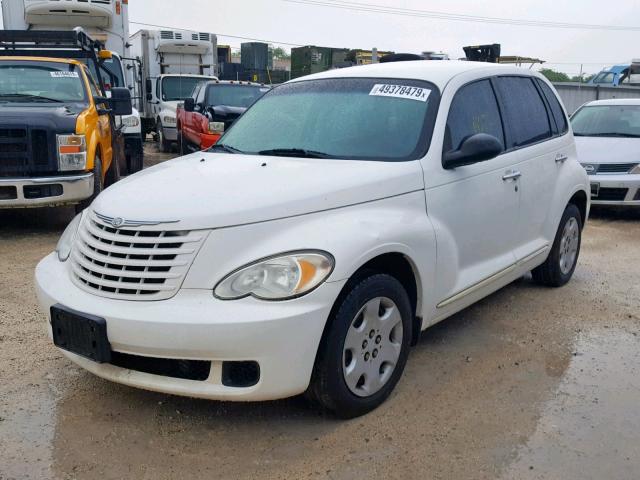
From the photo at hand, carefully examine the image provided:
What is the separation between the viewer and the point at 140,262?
3.01 m

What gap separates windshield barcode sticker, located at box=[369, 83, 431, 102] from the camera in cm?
404

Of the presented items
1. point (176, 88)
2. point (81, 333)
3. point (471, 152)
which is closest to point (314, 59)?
point (176, 88)

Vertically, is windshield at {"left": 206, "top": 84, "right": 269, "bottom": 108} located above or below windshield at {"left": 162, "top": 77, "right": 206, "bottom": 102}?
above

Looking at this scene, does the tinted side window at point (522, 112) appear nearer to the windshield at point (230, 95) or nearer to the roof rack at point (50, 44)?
the roof rack at point (50, 44)

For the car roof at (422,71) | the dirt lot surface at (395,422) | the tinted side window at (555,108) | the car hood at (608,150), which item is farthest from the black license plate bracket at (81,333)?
the car hood at (608,150)

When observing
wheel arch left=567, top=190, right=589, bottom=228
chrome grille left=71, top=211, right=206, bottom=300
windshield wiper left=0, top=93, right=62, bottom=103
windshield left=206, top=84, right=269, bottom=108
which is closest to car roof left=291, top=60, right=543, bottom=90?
wheel arch left=567, top=190, right=589, bottom=228

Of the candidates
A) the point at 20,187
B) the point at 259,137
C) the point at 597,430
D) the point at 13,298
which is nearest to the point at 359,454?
the point at 597,430

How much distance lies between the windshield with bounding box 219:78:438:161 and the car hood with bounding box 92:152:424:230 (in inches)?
6.0

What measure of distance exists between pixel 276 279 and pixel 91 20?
39.9 feet

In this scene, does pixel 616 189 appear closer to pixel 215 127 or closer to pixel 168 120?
pixel 215 127

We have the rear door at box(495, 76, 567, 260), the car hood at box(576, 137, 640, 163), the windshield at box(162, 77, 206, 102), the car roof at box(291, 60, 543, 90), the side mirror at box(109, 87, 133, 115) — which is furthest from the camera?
the windshield at box(162, 77, 206, 102)

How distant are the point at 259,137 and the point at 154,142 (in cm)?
1842

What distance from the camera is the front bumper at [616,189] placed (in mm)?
8625

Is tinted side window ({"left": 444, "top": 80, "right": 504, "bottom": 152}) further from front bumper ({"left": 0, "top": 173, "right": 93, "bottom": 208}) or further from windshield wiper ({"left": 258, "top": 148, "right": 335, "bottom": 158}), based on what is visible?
front bumper ({"left": 0, "top": 173, "right": 93, "bottom": 208})
